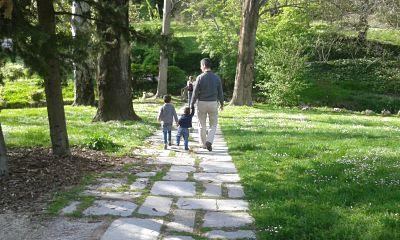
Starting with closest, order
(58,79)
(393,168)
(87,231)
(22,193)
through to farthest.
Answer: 1. (87,231)
2. (22,193)
3. (393,168)
4. (58,79)

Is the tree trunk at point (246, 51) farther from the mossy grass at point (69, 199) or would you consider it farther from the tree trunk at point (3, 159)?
the tree trunk at point (3, 159)

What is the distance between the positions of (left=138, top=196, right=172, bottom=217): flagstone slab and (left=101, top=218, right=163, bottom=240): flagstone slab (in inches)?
11.8

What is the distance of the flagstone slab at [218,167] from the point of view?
853cm

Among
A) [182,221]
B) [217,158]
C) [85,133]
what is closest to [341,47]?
[85,133]

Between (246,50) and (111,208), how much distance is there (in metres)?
21.5

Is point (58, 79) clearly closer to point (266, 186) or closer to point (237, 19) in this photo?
point (266, 186)

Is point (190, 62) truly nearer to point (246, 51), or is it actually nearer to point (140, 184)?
point (246, 51)

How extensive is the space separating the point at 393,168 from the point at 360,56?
123 feet

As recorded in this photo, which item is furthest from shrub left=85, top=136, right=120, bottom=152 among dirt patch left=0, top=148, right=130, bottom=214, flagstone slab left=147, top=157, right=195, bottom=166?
flagstone slab left=147, top=157, right=195, bottom=166

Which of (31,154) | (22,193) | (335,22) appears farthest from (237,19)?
(22,193)

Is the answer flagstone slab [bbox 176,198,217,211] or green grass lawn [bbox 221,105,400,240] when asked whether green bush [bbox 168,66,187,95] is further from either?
flagstone slab [bbox 176,198,217,211]

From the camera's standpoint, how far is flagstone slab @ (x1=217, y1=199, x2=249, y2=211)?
6012 millimetres

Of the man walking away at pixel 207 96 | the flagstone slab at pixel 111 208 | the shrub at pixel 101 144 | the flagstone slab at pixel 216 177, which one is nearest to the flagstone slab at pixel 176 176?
the flagstone slab at pixel 216 177

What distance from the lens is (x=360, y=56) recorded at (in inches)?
1684
